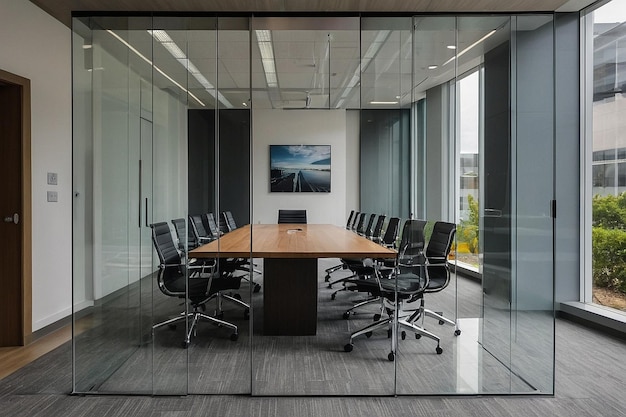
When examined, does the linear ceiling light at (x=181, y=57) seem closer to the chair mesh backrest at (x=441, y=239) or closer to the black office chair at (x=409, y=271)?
the black office chair at (x=409, y=271)

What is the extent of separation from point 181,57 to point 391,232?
1.96 m

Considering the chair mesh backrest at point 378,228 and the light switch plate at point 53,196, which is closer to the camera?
the chair mesh backrest at point 378,228

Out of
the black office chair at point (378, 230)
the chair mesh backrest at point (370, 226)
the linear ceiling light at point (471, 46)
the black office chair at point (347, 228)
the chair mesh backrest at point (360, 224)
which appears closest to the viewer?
the linear ceiling light at point (471, 46)

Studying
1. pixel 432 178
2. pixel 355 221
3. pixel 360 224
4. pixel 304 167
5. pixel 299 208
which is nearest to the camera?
pixel 432 178

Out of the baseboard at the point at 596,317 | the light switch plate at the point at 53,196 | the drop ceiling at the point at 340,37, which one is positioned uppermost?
the drop ceiling at the point at 340,37

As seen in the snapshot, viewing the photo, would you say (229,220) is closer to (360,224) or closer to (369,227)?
(369,227)

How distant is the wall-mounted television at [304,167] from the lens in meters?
6.51

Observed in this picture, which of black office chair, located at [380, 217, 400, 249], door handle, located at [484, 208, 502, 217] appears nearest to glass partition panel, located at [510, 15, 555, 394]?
door handle, located at [484, 208, 502, 217]

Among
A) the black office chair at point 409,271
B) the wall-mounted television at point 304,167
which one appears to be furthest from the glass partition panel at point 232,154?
the wall-mounted television at point 304,167

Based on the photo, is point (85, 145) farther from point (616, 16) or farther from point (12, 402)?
point (616, 16)

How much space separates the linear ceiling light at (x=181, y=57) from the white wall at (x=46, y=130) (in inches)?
61.5

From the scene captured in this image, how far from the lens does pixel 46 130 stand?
358cm

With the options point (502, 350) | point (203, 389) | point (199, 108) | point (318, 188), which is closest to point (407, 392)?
point (502, 350)

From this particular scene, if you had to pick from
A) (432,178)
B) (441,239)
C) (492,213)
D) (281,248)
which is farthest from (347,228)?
(492,213)
